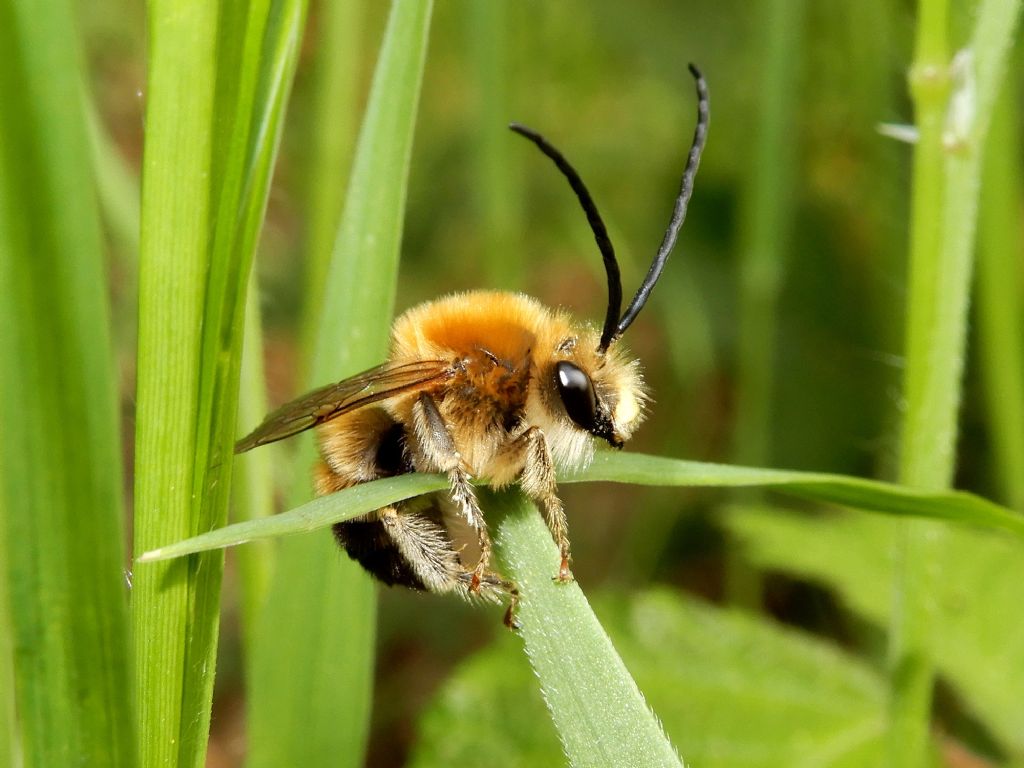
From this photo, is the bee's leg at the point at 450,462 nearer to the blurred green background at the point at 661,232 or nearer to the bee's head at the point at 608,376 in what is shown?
the bee's head at the point at 608,376

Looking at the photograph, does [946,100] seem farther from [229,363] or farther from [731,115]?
[731,115]

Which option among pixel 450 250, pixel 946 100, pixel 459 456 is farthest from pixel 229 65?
pixel 450 250

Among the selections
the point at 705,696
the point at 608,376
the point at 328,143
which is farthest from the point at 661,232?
the point at 608,376

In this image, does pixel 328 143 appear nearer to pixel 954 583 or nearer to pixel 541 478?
pixel 541 478

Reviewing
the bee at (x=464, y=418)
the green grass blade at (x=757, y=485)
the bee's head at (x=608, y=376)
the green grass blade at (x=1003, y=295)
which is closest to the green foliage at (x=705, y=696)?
the green grass blade at (x=1003, y=295)

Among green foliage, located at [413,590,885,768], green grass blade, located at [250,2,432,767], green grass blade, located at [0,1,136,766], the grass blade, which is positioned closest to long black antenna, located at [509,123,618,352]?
green grass blade, located at [250,2,432,767]

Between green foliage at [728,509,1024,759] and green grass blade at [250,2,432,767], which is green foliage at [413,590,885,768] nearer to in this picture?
green foliage at [728,509,1024,759]
